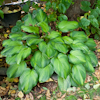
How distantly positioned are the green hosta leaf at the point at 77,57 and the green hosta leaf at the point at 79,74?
0.09 meters

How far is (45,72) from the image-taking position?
160 centimetres

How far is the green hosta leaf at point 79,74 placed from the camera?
1528 millimetres

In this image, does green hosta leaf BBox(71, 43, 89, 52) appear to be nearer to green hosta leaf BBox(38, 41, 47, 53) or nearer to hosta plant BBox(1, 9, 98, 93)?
hosta plant BBox(1, 9, 98, 93)

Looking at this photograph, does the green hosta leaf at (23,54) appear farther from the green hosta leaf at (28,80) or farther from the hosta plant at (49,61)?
the green hosta leaf at (28,80)

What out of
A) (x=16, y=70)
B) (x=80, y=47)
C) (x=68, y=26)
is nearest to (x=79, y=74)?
(x=80, y=47)

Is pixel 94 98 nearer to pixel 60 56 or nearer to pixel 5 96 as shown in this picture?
pixel 60 56

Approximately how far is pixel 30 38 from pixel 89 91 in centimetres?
129

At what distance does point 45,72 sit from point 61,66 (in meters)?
0.27

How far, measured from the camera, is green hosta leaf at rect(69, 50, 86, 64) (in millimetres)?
1581

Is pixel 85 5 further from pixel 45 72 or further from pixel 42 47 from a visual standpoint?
pixel 45 72

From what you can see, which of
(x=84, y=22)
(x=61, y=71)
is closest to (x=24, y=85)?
(x=61, y=71)

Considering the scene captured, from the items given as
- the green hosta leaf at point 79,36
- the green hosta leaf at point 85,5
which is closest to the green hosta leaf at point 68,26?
the green hosta leaf at point 79,36

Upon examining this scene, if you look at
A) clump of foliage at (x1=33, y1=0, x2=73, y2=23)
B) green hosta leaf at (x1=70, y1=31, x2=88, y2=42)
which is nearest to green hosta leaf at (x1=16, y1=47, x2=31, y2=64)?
green hosta leaf at (x1=70, y1=31, x2=88, y2=42)

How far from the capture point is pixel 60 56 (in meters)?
1.64
